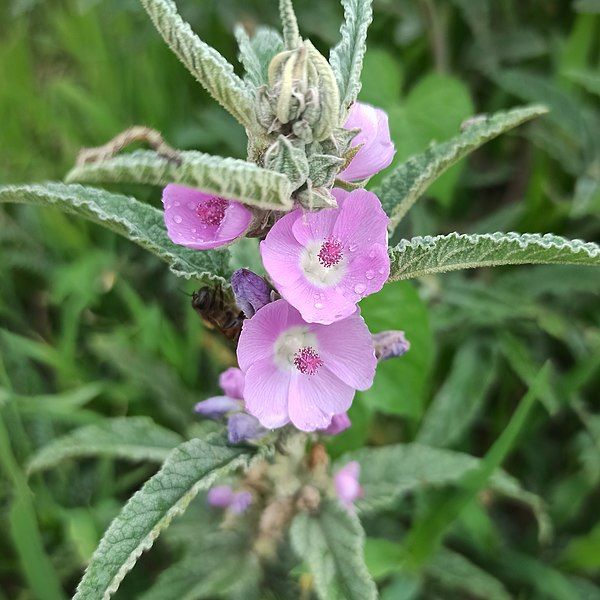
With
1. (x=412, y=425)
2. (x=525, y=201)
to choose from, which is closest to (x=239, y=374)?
(x=412, y=425)

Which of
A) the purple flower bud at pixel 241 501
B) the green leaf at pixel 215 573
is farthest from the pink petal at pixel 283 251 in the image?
the green leaf at pixel 215 573

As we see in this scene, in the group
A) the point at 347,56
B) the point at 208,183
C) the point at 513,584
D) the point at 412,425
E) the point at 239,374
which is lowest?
the point at 513,584

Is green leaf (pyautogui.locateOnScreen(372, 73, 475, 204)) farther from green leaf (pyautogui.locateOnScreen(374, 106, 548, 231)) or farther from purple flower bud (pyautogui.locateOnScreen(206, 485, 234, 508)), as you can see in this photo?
purple flower bud (pyautogui.locateOnScreen(206, 485, 234, 508))

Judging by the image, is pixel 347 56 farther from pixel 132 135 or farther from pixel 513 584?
pixel 513 584

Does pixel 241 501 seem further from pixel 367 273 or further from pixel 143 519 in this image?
pixel 367 273

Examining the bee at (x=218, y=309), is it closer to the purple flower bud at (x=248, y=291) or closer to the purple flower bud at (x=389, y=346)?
the purple flower bud at (x=248, y=291)

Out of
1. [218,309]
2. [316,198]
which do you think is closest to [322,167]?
[316,198]
